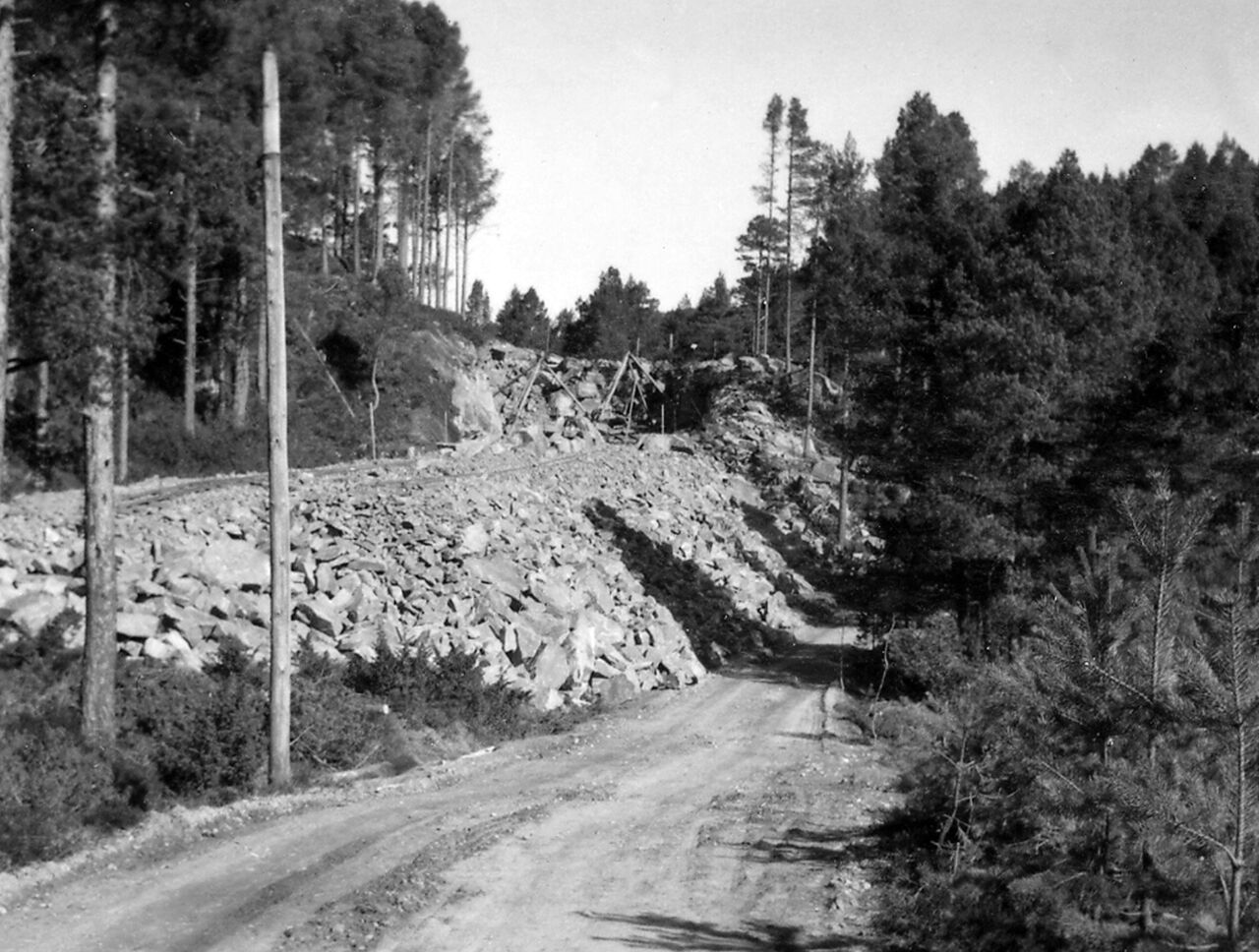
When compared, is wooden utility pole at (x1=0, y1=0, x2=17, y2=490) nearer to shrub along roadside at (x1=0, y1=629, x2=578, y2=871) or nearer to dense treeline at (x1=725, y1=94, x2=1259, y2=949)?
shrub along roadside at (x1=0, y1=629, x2=578, y2=871)

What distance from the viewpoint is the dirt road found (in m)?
10.9

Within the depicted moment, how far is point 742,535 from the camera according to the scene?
46.8 m

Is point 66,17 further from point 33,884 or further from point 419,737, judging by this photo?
point 419,737

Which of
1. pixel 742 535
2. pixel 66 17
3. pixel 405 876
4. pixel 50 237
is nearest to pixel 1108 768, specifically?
pixel 405 876

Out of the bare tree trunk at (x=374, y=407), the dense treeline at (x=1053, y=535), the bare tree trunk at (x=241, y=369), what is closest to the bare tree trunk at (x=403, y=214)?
the bare tree trunk at (x=374, y=407)

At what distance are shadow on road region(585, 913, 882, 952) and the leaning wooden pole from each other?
6070mm

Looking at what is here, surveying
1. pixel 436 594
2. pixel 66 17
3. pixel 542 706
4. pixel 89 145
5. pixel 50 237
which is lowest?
pixel 542 706

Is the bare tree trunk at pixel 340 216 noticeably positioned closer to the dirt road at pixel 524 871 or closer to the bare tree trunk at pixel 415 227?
the bare tree trunk at pixel 415 227

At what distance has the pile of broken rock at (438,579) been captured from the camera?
776 inches

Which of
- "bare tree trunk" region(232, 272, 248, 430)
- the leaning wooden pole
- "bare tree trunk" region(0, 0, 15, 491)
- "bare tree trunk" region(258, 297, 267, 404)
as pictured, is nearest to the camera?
"bare tree trunk" region(0, 0, 15, 491)

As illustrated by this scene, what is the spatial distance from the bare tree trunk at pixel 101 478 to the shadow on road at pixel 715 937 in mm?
7322

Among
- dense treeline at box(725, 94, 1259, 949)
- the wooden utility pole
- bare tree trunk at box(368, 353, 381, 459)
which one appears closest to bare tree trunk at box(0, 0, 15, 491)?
the wooden utility pole

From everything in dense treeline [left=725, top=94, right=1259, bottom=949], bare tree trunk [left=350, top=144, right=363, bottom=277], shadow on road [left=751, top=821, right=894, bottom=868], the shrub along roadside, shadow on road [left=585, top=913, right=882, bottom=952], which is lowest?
shadow on road [left=751, top=821, right=894, bottom=868]

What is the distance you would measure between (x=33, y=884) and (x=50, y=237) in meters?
7.94
